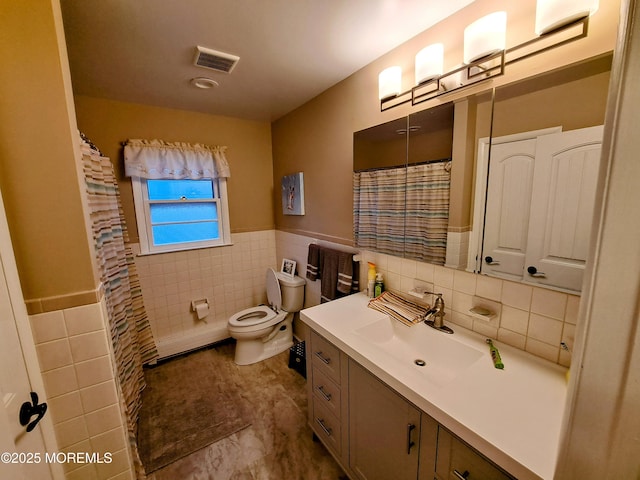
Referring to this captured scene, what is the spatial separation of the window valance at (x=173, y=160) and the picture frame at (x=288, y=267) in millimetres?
1053

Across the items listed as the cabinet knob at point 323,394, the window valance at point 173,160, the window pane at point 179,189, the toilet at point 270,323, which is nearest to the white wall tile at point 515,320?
the cabinet knob at point 323,394

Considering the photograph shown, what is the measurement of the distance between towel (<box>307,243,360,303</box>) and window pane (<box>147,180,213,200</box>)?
1284 mm

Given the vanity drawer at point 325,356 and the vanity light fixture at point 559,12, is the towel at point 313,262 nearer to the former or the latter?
the vanity drawer at point 325,356

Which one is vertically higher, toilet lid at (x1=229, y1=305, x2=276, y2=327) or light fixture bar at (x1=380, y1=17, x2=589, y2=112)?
light fixture bar at (x1=380, y1=17, x2=589, y2=112)

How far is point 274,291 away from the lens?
2598mm

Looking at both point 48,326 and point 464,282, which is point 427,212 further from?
point 48,326

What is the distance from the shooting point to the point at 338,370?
1.31 meters

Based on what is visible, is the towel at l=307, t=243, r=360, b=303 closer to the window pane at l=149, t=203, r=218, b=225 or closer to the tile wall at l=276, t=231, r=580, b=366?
the tile wall at l=276, t=231, r=580, b=366

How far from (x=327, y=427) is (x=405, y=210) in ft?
4.30

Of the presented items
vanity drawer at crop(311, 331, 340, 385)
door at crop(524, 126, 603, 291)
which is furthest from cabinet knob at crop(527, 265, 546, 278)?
vanity drawer at crop(311, 331, 340, 385)

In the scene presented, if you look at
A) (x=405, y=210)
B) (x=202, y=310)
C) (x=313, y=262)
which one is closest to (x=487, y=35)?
(x=405, y=210)

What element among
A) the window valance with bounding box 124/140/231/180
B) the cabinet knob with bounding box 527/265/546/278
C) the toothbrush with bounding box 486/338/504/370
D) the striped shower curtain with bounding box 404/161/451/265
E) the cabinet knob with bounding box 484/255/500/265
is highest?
the window valance with bounding box 124/140/231/180

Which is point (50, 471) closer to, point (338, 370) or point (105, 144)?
point (338, 370)

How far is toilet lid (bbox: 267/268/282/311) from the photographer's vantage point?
8.31 ft
